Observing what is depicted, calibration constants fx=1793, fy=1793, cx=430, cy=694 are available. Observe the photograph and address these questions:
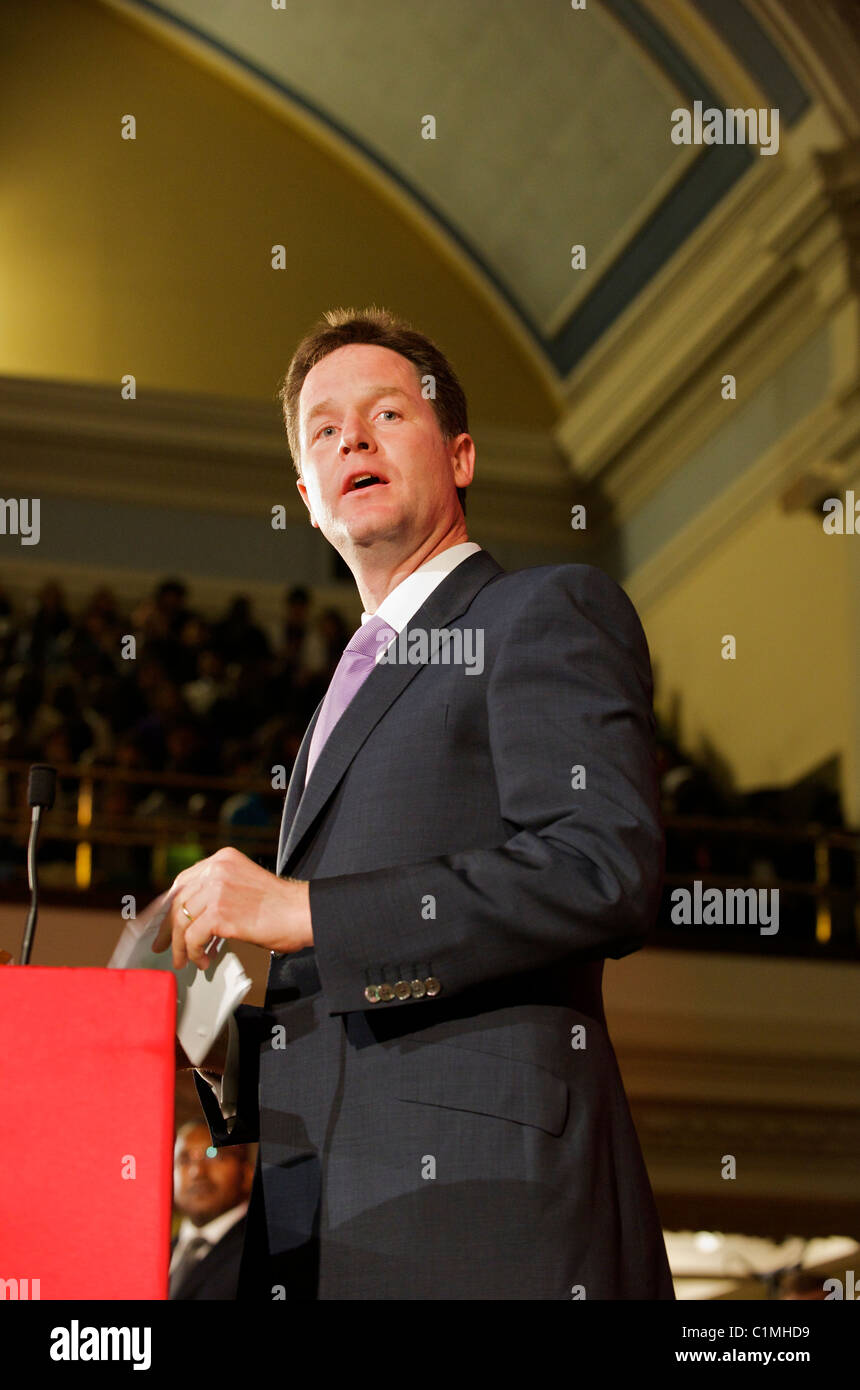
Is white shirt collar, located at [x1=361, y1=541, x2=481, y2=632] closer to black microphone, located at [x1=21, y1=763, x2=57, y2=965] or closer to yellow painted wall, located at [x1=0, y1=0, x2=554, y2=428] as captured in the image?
black microphone, located at [x1=21, y1=763, x2=57, y2=965]

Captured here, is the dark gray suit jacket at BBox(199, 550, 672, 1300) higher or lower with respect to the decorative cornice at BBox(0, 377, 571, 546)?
lower

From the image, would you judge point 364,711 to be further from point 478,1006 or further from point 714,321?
point 714,321

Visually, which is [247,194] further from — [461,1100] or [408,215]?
[461,1100]

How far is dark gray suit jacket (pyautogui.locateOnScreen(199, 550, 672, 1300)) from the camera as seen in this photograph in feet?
4.46

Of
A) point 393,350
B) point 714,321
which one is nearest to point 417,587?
point 393,350

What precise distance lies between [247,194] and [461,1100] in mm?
11563

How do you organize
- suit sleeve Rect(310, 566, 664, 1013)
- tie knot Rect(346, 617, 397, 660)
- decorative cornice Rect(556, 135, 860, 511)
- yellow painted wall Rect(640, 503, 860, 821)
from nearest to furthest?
suit sleeve Rect(310, 566, 664, 1013), tie knot Rect(346, 617, 397, 660), yellow painted wall Rect(640, 503, 860, 821), decorative cornice Rect(556, 135, 860, 511)

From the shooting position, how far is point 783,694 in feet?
30.4

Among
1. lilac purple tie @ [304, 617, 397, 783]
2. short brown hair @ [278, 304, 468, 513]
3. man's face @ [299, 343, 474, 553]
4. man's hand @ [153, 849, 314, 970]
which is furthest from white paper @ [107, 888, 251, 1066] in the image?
short brown hair @ [278, 304, 468, 513]

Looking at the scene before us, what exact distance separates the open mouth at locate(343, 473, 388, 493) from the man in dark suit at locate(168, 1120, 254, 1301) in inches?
122

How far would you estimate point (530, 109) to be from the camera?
35.0 feet

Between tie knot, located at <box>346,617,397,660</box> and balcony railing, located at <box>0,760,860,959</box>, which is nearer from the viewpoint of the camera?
tie knot, located at <box>346,617,397,660</box>

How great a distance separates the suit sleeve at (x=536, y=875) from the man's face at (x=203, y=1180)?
3.60m

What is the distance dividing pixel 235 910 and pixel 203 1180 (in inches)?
146
